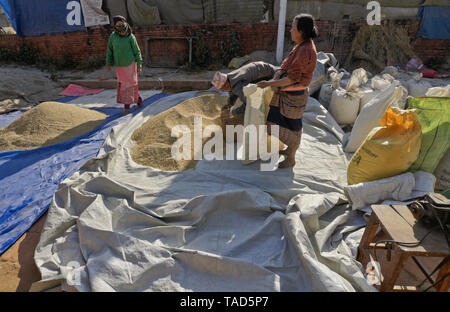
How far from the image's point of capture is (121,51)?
11.7 feet

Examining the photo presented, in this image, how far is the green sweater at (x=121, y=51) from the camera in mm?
3516

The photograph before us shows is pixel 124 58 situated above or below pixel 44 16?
below

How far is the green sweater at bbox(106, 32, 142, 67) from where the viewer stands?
3516mm

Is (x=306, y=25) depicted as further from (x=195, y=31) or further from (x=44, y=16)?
(x=44, y=16)

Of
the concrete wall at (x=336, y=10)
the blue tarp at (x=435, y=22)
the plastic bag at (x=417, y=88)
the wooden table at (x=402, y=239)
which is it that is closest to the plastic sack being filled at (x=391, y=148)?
the wooden table at (x=402, y=239)

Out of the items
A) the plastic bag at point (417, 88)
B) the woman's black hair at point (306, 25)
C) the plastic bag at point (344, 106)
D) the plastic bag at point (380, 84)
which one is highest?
the woman's black hair at point (306, 25)

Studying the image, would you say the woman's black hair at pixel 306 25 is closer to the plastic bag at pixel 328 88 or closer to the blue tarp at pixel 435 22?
the plastic bag at pixel 328 88

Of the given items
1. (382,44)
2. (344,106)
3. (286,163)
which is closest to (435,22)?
(382,44)

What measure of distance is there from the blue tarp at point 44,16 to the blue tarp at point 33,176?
17.1ft

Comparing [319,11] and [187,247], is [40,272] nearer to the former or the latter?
[187,247]

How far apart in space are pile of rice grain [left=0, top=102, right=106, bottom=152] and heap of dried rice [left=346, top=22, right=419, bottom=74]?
5.53m

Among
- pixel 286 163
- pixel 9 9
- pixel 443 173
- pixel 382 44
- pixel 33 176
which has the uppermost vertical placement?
pixel 9 9

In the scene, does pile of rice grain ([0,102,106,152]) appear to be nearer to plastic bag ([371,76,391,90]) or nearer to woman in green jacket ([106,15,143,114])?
woman in green jacket ([106,15,143,114])

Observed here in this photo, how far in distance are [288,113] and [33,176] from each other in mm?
2290
